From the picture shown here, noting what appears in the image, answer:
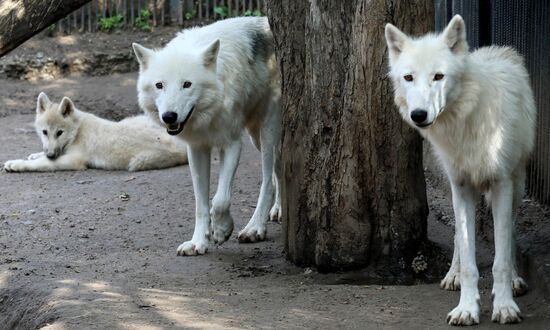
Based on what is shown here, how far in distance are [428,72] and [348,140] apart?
4.61 ft

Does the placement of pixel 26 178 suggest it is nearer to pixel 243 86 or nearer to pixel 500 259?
pixel 243 86

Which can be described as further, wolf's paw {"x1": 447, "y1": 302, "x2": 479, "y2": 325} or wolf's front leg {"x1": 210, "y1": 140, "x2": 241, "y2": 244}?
wolf's front leg {"x1": 210, "y1": 140, "x2": 241, "y2": 244}

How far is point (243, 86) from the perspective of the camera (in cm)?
761

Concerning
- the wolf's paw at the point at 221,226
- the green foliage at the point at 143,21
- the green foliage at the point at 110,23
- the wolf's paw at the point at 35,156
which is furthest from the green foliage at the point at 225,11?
the wolf's paw at the point at 221,226

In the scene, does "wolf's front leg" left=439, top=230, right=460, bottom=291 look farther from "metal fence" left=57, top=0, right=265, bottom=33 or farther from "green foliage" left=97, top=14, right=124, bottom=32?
"green foliage" left=97, top=14, right=124, bottom=32

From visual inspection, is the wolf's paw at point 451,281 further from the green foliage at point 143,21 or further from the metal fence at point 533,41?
the green foliage at point 143,21

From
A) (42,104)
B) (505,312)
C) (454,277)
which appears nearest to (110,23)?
(42,104)

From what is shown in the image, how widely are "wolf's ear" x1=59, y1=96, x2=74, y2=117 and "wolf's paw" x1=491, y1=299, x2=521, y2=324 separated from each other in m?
7.56

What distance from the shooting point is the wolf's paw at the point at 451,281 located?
6024mm

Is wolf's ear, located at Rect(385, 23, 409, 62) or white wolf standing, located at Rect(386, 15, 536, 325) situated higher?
wolf's ear, located at Rect(385, 23, 409, 62)

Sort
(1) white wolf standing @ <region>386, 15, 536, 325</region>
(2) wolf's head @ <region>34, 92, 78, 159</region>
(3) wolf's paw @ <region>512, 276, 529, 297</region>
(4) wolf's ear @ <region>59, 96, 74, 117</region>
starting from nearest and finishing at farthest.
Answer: (1) white wolf standing @ <region>386, 15, 536, 325</region> < (3) wolf's paw @ <region>512, 276, 529, 297</region> < (2) wolf's head @ <region>34, 92, 78, 159</region> < (4) wolf's ear @ <region>59, 96, 74, 117</region>

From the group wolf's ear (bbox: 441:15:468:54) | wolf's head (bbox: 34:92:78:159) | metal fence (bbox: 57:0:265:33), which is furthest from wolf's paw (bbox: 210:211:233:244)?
metal fence (bbox: 57:0:265:33)

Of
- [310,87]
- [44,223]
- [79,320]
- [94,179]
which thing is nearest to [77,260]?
[44,223]

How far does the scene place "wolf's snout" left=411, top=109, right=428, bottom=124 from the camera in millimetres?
4926
